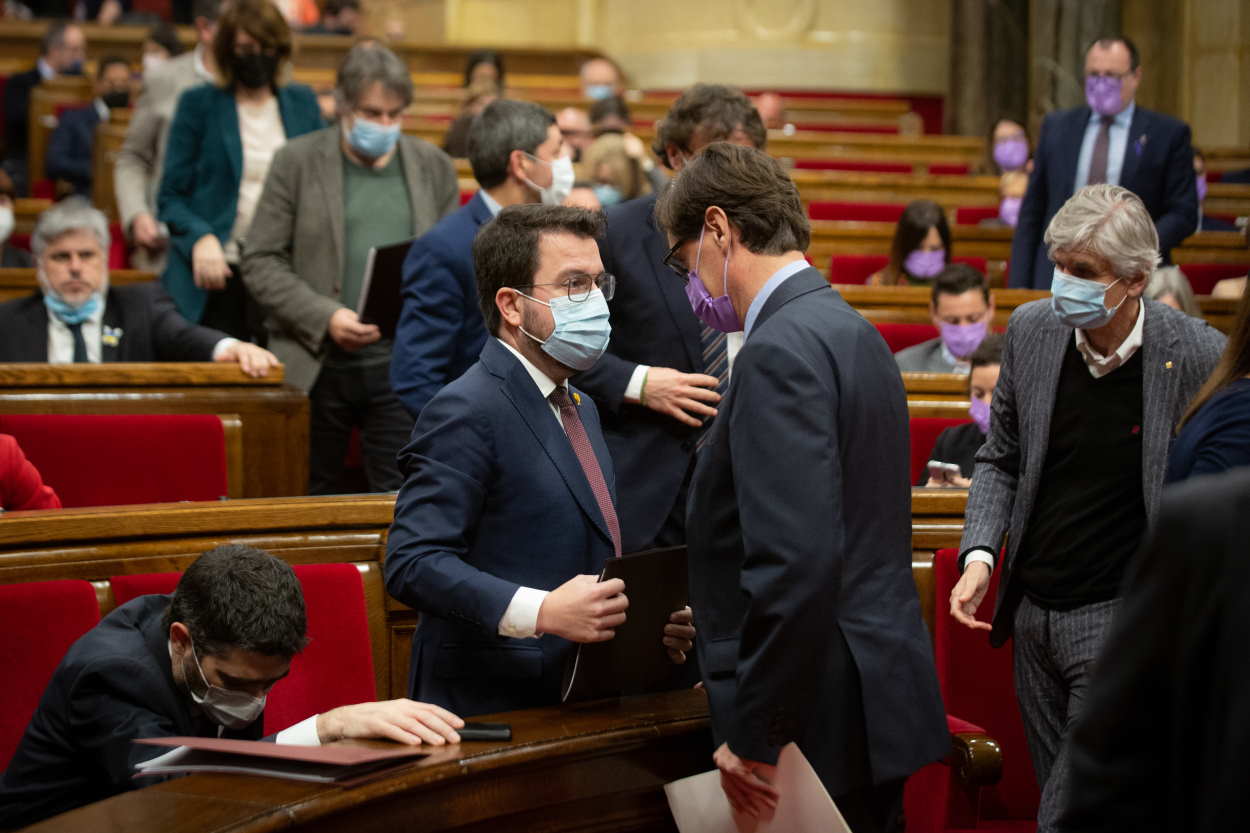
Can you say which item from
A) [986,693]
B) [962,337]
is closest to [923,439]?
[962,337]

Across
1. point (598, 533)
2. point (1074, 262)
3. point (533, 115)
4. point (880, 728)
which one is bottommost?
point (880, 728)

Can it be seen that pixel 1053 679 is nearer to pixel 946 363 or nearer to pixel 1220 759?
pixel 1220 759

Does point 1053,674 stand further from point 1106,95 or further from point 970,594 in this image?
point 1106,95

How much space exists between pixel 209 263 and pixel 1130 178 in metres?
3.17

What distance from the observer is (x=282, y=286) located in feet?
12.9

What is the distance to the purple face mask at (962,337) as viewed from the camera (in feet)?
15.3

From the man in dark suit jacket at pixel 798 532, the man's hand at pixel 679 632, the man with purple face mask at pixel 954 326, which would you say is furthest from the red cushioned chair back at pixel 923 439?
the man in dark suit jacket at pixel 798 532

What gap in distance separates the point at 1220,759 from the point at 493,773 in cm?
105

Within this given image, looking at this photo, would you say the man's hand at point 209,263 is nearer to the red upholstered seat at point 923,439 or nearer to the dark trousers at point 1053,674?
the red upholstered seat at point 923,439

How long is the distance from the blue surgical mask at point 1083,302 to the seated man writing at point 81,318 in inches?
88.3

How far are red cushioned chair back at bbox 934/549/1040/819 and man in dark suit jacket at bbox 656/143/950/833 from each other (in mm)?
843

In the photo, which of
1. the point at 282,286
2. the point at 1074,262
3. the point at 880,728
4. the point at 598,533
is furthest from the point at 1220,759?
the point at 282,286

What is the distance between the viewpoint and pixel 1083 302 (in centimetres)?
234

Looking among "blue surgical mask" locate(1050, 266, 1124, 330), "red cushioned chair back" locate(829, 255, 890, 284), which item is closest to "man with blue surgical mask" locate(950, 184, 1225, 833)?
"blue surgical mask" locate(1050, 266, 1124, 330)
